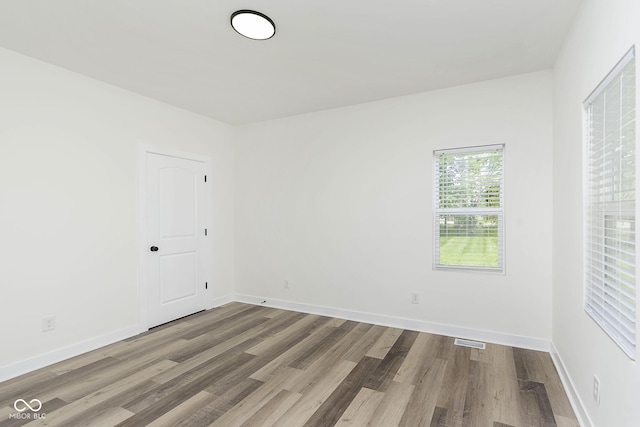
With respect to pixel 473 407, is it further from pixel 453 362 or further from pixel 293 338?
pixel 293 338

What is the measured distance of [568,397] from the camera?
232cm

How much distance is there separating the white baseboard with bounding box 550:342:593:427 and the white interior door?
402 cm

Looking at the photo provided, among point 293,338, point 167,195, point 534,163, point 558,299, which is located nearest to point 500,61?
point 534,163

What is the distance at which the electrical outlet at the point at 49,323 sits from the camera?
115 inches

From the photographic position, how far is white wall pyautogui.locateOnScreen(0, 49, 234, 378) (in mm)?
2736

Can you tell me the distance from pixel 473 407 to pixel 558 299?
131cm

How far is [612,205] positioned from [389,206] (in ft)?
7.49

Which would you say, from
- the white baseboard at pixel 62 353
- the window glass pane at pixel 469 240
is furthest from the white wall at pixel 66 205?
the window glass pane at pixel 469 240

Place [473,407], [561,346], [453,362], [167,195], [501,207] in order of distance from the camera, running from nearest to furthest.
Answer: [473,407], [561,346], [453,362], [501,207], [167,195]

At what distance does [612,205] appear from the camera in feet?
5.57

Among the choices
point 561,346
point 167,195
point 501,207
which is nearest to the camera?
point 561,346

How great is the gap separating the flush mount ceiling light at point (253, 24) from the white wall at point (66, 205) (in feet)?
6.35
